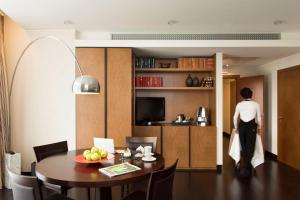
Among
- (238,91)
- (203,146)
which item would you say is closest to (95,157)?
(203,146)

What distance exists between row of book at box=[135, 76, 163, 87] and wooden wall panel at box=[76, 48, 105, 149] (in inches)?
35.3

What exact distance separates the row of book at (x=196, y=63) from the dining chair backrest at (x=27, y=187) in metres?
3.72

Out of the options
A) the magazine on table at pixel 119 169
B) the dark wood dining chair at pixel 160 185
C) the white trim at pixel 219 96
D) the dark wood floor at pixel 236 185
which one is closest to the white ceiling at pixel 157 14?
the white trim at pixel 219 96

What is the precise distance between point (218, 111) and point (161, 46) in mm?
1675

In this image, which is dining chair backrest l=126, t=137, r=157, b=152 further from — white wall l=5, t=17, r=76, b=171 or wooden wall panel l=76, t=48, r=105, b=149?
white wall l=5, t=17, r=76, b=171

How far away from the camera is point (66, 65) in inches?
171

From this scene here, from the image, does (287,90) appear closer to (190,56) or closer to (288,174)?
(288,174)

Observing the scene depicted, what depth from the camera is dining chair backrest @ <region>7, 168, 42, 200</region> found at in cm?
188

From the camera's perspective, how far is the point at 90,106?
170 inches

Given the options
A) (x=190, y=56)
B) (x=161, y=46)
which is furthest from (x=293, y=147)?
(x=161, y=46)

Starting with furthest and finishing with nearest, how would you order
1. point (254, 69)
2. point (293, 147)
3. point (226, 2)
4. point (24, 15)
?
point (254, 69), point (293, 147), point (24, 15), point (226, 2)

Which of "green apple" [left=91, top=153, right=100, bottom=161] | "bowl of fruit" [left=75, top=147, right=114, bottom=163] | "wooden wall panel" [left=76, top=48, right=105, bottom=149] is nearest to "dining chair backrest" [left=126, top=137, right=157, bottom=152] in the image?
"bowl of fruit" [left=75, top=147, right=114, bottom=163]

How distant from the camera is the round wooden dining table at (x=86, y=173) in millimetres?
1940

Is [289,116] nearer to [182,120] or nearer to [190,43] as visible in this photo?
[182,120]
